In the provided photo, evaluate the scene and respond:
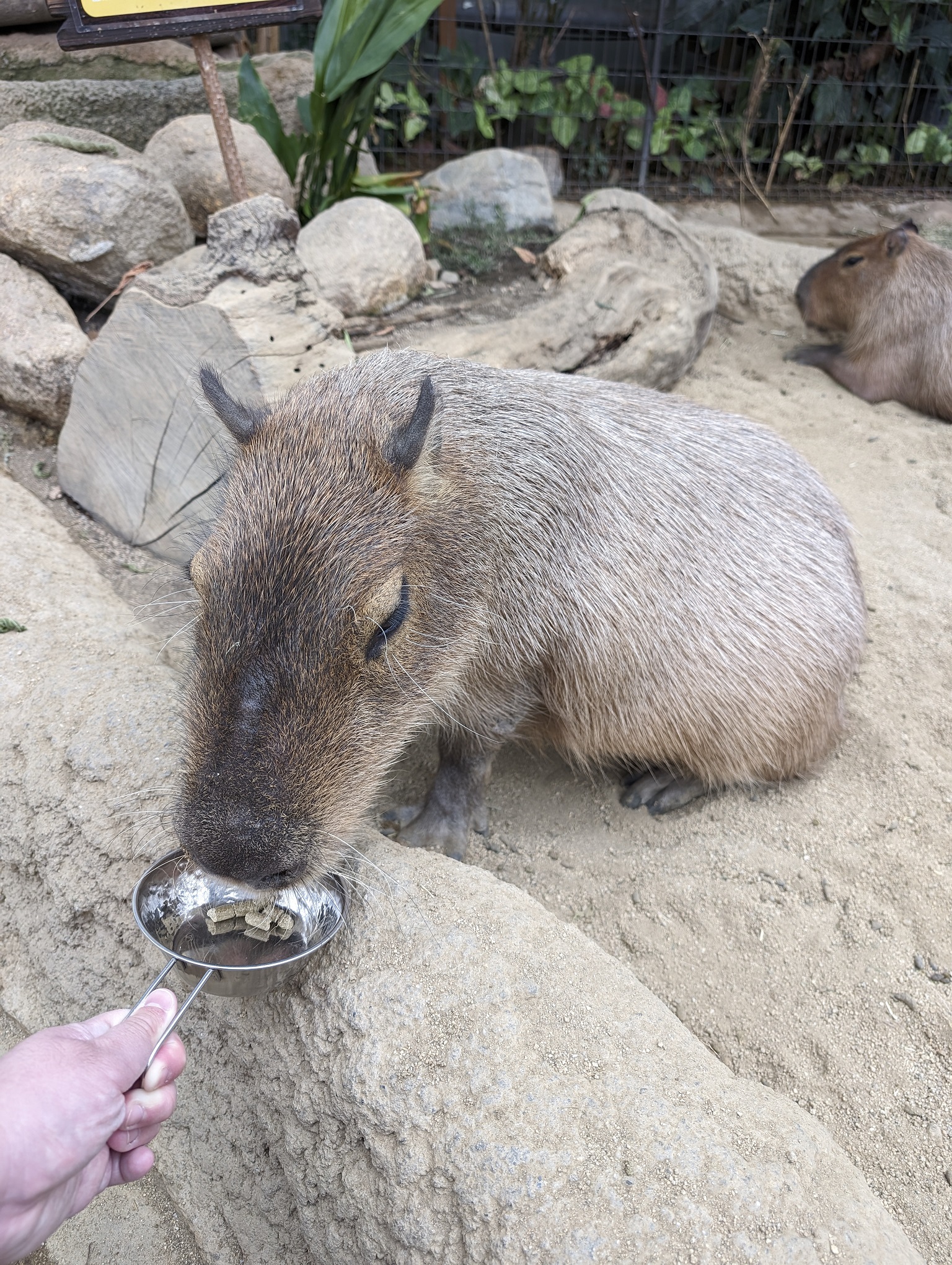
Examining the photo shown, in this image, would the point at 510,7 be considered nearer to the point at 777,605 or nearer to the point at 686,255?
the point at 686,255

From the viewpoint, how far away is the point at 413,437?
2264 millimetres

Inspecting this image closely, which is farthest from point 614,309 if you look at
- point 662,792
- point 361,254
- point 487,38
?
point 487,38

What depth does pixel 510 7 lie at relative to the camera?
9.33m

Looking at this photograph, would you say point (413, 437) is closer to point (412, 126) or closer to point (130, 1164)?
point (130, 1164)

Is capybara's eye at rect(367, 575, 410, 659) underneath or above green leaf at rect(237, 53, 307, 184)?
underneath

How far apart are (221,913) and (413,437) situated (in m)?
1.21

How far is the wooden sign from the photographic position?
3832mm

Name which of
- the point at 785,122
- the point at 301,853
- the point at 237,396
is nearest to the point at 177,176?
the point at 237,396

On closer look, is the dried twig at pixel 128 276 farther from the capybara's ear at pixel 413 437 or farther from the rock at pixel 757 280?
the rock at pixel 757 280

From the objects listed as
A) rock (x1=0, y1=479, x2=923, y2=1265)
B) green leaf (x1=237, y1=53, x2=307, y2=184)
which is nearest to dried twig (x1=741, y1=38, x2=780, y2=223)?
green leaf (x1=237, y1=53, x2=307, y2=184)

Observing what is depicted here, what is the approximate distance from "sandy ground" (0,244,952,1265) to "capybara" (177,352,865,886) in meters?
0.20

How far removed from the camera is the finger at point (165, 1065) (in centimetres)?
166

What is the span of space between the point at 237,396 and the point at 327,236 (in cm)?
191

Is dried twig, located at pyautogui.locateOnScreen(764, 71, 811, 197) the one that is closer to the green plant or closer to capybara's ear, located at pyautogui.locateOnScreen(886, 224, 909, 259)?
capybara's ear, located at pyautogui.locateOnScreen(886, 224, 909, 259)
